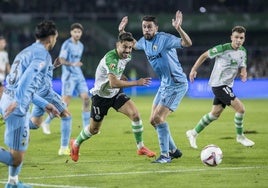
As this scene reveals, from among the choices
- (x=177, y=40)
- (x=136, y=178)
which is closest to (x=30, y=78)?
(x=136, y=178)

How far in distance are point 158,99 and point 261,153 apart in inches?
89.4

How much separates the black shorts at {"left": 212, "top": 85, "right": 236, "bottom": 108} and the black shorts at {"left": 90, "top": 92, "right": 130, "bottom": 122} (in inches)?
100

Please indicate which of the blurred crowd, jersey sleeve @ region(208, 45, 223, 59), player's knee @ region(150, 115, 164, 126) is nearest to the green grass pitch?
player's knee @ region(150, 115, 164, 126)

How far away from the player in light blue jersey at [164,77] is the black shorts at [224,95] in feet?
5.59

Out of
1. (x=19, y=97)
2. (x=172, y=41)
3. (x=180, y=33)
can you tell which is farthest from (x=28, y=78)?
(x=172, y=41)

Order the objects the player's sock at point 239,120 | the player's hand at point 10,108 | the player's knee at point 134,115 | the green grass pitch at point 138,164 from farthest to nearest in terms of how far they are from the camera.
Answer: the player's sock at point 239,120, the player's knee at point 134,115, the green grass pitch at point 138,164, the player's hand at point 10,108

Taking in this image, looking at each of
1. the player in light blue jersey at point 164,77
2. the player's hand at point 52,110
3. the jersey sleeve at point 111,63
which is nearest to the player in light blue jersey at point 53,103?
the jersey sleeve at point 111,63

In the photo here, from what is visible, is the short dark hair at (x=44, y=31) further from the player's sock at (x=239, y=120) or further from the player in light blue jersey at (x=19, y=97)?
the player's sock at (x=239, y=120)

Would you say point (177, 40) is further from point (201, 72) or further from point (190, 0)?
point (190, 0)

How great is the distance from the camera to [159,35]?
11734mm

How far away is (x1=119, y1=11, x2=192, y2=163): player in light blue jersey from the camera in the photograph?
38.1 ft

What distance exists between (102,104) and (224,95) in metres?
2.93

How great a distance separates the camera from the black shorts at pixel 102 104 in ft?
38.8

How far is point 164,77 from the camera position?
472 inches
